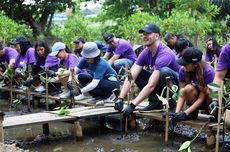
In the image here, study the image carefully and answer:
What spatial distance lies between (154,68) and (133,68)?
0.41 metres

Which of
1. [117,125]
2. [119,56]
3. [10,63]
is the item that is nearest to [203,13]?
[119,56]

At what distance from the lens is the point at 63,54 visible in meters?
7.91

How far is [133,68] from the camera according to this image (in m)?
6.65

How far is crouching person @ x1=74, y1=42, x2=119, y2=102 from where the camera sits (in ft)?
22.9

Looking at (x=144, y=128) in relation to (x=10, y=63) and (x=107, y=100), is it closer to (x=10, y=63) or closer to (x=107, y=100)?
(x=107, y=100)

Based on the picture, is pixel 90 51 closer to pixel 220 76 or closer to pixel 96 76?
pixel 96 76

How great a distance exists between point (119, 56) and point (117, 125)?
245 cm

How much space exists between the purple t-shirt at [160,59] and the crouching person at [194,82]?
18.1 inches

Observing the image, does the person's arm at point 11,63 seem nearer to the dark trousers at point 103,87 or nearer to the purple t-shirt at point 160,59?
the dark trousers at point 103,87

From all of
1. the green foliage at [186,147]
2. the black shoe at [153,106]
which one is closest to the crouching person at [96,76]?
the black shoe at [153,106]

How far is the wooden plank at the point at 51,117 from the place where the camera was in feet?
19.4

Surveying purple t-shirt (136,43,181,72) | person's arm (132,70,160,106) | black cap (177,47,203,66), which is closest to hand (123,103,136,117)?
person's arm (132,70,160,106)

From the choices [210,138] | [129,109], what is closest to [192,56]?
[210,138]

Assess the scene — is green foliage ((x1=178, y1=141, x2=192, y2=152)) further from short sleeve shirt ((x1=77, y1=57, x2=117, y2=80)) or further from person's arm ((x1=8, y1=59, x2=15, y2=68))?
person's arm ((x1=8, y1=59, x2=15, y2=68))
